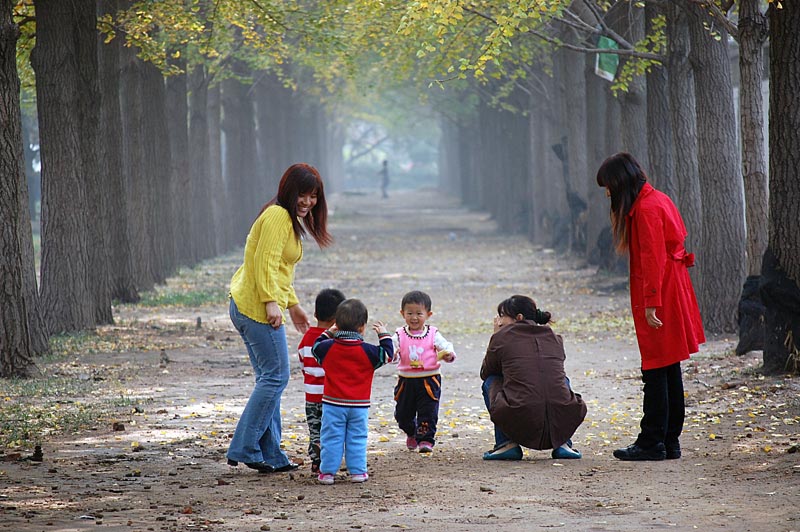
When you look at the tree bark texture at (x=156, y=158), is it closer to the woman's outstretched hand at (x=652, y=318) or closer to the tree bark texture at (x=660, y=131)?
the tree bark texture at (x=660, y=131)

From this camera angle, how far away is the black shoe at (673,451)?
7977 millimetres

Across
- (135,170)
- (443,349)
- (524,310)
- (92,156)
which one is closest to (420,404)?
(443,349)

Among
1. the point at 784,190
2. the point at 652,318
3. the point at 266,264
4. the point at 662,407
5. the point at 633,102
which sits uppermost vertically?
the point at 633,102

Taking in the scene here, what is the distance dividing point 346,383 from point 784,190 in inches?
204

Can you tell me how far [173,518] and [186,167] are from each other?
880 inches

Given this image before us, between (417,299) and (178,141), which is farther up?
(178,141)

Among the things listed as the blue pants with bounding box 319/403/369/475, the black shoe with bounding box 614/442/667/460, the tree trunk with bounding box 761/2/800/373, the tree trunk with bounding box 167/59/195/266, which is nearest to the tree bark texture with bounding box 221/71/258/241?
the tree trunk with bounding box 167/59/195/266

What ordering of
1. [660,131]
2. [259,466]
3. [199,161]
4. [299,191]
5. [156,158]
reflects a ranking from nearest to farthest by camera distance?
1. [299,191]
2. [259,466]
3. [660,131]
4. [156,158]
5. [199,161]

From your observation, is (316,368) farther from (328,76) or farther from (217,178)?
(328,76)

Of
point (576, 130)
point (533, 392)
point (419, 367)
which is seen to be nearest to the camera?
point (533, 392)

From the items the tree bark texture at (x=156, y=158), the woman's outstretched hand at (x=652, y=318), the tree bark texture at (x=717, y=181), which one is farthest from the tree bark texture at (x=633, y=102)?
the woman's outstretched hand at (x=652, y=318)

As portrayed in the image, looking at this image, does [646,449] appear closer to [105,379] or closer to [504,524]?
[504,524]

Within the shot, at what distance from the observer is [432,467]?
25.6ft

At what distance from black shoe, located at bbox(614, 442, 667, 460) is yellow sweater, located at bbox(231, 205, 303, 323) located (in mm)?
2463
